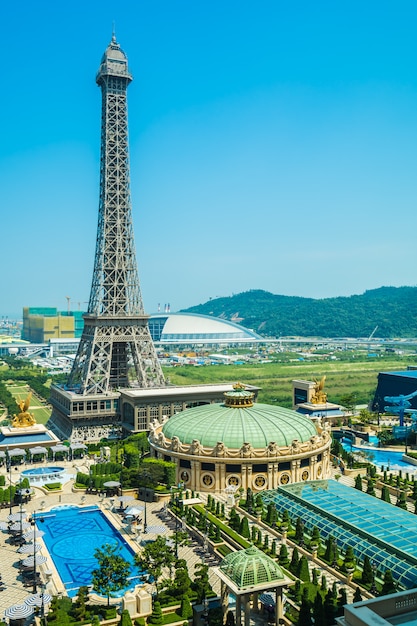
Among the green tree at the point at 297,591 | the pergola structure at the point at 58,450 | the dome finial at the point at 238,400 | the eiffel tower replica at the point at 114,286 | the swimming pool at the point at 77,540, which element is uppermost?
the eiffel tower replica at the point at 114,286

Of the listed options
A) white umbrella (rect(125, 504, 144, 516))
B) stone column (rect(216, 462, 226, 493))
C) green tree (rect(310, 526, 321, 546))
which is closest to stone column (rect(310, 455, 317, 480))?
stone column (rect(216, 462, 226, 493))

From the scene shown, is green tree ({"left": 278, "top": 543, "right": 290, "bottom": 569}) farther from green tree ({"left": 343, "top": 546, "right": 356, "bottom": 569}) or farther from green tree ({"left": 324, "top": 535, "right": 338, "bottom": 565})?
green tree ({"left": 343, "top": 546, "right": 356, "bottom": 569})

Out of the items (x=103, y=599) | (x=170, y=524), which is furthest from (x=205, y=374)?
(x=103, y=599)

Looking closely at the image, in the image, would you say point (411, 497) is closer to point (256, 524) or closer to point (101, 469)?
point (256, 524)

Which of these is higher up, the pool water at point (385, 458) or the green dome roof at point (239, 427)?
the green dome roof at point (239, 427)

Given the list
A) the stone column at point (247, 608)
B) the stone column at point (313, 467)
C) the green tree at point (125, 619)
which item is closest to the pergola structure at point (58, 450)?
the stone column at point (313, 467)

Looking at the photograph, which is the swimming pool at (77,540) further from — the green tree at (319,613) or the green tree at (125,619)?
the green tree at (319,613)
